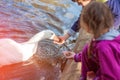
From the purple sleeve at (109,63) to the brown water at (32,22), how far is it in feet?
5.72

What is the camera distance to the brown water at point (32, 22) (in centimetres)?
406

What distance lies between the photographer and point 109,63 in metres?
2.34

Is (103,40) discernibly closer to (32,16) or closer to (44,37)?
(44,37)

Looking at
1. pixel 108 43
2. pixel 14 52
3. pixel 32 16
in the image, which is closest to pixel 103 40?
pixel 108 43

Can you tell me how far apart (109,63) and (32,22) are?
3.80 metres

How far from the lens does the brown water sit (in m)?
4.06

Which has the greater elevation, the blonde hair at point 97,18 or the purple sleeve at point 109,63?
the blonde hair at point 97,18

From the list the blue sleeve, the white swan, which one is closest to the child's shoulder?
the blue sleeve

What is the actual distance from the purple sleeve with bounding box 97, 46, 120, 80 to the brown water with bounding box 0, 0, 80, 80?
1742 mm

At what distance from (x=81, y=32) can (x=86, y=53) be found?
1.88 m

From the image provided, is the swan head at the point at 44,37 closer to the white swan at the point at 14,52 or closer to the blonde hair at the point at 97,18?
the white swan at the point at 14,52

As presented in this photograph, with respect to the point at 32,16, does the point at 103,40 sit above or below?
below

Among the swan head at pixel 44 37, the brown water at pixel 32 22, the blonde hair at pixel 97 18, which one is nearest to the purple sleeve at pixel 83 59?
the blonde hair at pixel 97 18

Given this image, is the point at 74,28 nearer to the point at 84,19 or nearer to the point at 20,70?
the point at 20,70
